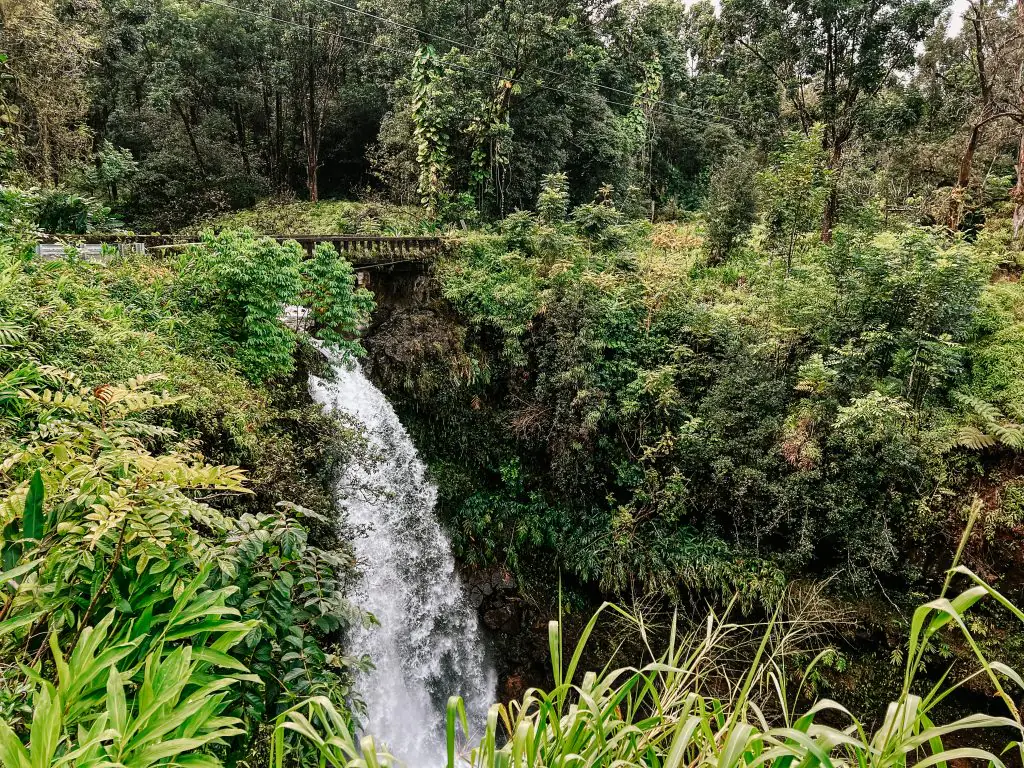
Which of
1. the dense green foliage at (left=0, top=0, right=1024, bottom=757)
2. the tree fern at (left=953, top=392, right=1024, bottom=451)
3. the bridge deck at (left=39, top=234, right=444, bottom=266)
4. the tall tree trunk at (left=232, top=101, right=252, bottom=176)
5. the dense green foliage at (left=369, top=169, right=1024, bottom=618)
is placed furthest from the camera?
the tall tree trunk at (left=232, top=101, right=252, bottom=176)

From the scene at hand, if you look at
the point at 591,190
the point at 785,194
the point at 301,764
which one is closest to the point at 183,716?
the point at 301,764

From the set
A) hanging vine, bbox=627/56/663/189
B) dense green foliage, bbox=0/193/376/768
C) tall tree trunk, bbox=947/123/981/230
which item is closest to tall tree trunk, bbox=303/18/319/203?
hanging vine, bbox=627/56/663/189

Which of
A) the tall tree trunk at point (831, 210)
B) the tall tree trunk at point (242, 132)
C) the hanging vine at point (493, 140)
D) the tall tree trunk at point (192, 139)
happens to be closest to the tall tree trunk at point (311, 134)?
the tall tree trunk at point (242, 132)

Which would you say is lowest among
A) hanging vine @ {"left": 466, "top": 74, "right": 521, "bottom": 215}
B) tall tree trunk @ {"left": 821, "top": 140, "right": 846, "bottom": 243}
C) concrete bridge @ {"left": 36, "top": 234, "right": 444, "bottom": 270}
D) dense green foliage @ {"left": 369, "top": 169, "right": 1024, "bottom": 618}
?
dense green foliage @ {"left": 369, "top": 169, "right": 1024, "bottom": 618}

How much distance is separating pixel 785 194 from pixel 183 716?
392 inches

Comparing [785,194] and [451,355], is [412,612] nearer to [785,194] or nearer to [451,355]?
[451,355]

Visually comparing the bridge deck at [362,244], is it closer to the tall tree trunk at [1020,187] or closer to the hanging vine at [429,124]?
the hanging vine at [429,124]

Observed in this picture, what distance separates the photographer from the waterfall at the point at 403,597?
6.67 metres

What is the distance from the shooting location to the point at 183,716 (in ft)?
4.22

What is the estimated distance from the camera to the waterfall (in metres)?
6.67

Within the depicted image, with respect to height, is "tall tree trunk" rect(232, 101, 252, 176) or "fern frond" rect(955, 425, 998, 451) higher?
"tall tree trunk" rect(232, 101, 252, 176)

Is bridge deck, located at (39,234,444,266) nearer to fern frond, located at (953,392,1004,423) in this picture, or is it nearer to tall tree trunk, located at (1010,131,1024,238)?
fern frond, located at (953,392,1004,423)

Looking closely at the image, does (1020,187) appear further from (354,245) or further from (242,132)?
(242,132)

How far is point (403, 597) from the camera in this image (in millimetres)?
7281
